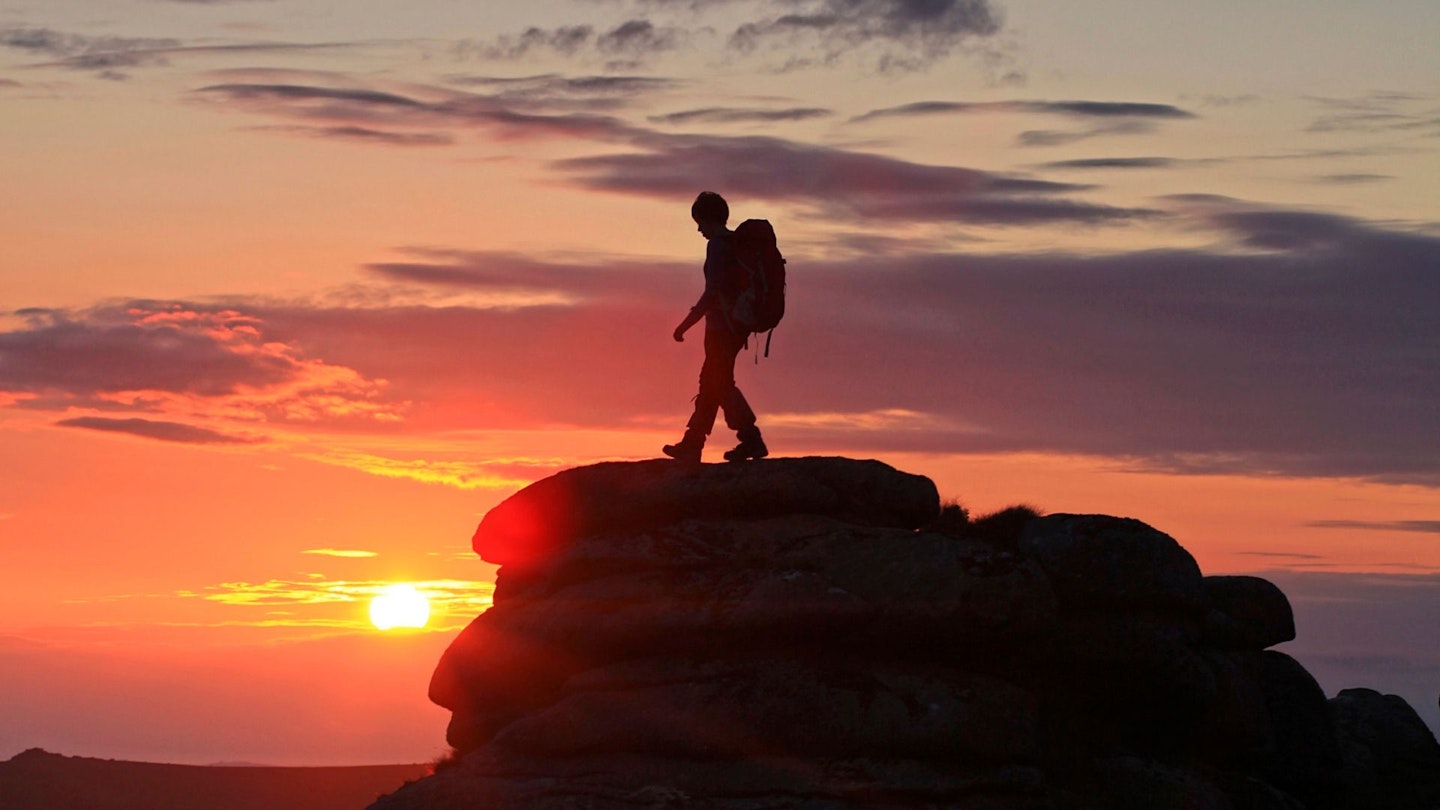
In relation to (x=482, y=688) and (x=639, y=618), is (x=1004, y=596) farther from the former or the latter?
(x=482, y=688)

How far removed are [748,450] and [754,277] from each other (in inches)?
119

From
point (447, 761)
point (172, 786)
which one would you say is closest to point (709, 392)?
point (447, 761)

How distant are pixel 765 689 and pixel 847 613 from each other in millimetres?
1650

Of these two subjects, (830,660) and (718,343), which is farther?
(718,343)

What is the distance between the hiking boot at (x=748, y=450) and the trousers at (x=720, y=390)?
0.22 meters

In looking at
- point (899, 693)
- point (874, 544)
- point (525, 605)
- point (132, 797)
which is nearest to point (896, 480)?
point (874, 544)

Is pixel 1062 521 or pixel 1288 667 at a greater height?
pixel 1062 521

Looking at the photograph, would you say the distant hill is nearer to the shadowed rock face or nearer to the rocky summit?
the shadowed rock face

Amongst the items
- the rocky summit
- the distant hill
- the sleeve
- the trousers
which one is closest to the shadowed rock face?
the rocky summit

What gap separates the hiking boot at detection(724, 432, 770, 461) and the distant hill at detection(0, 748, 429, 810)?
63.7 meters

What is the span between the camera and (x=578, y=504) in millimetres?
25797

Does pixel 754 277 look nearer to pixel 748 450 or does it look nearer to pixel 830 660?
pixel 748 450

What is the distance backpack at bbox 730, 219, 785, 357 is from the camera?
971 inches

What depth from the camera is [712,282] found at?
2464cm
